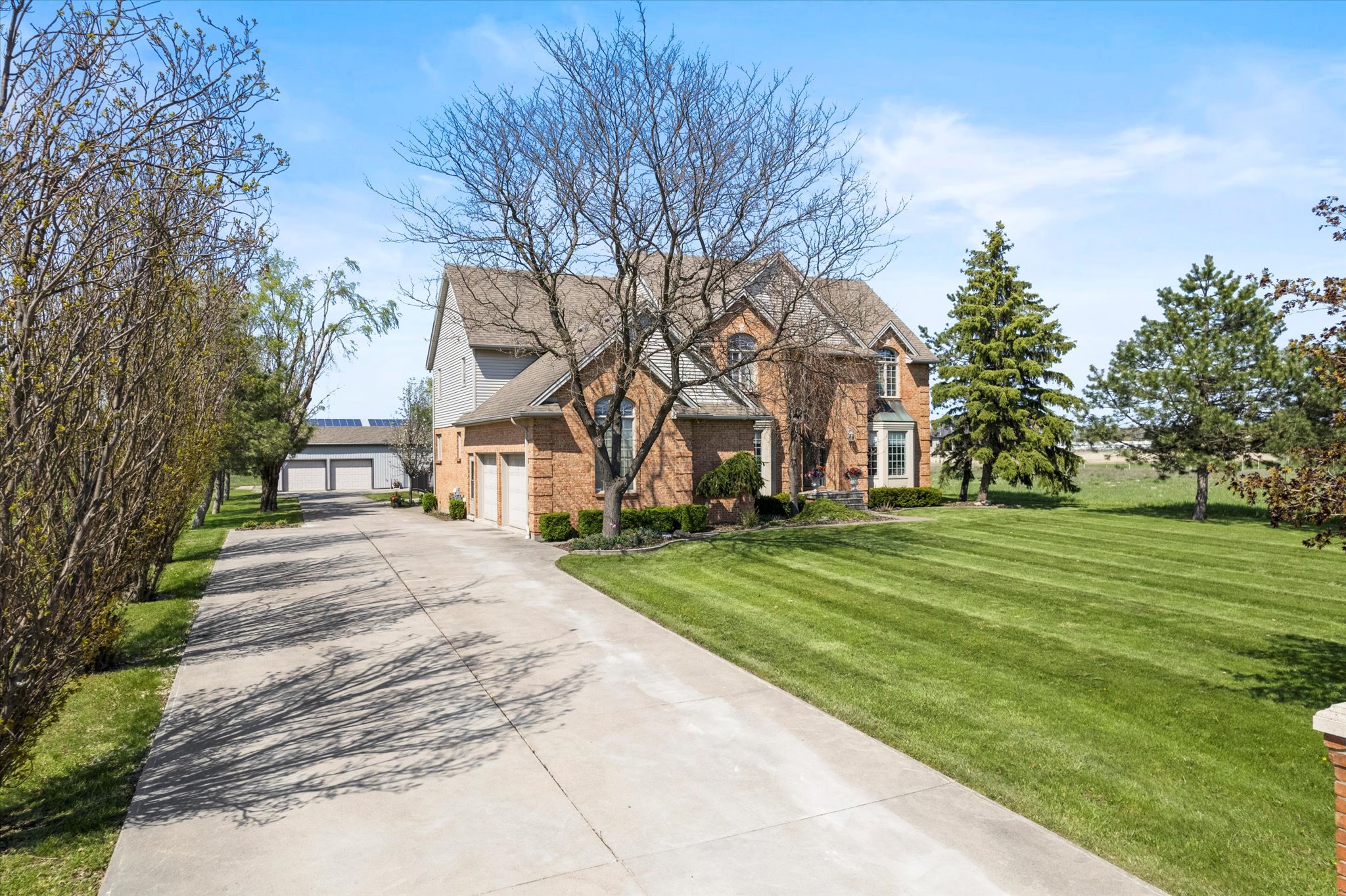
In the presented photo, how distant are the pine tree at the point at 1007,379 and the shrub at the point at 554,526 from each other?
18.1 meters

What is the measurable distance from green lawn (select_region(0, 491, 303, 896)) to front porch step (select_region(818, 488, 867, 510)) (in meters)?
21.5

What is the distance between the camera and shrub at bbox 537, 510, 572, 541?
20.2 meters

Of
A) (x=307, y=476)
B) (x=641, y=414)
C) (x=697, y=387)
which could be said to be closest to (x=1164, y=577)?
(x=697, y=387)

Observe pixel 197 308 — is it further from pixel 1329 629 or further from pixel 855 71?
pixel 1329 629

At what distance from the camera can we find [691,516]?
21.9 m

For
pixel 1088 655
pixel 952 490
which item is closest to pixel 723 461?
pixel 1088 655

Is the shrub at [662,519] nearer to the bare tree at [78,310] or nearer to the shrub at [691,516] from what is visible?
the shrub at [691,516]

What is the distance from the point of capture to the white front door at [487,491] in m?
24.9

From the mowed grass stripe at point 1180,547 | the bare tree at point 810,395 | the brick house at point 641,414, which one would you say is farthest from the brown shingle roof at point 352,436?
the mowed grass stripe at point 1180,547

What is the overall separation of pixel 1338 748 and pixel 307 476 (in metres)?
56.7

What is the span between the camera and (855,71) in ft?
45.5

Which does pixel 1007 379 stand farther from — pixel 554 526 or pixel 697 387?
pixel 554 526

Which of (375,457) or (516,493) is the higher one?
(375,457)

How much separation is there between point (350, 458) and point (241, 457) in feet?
89.4
